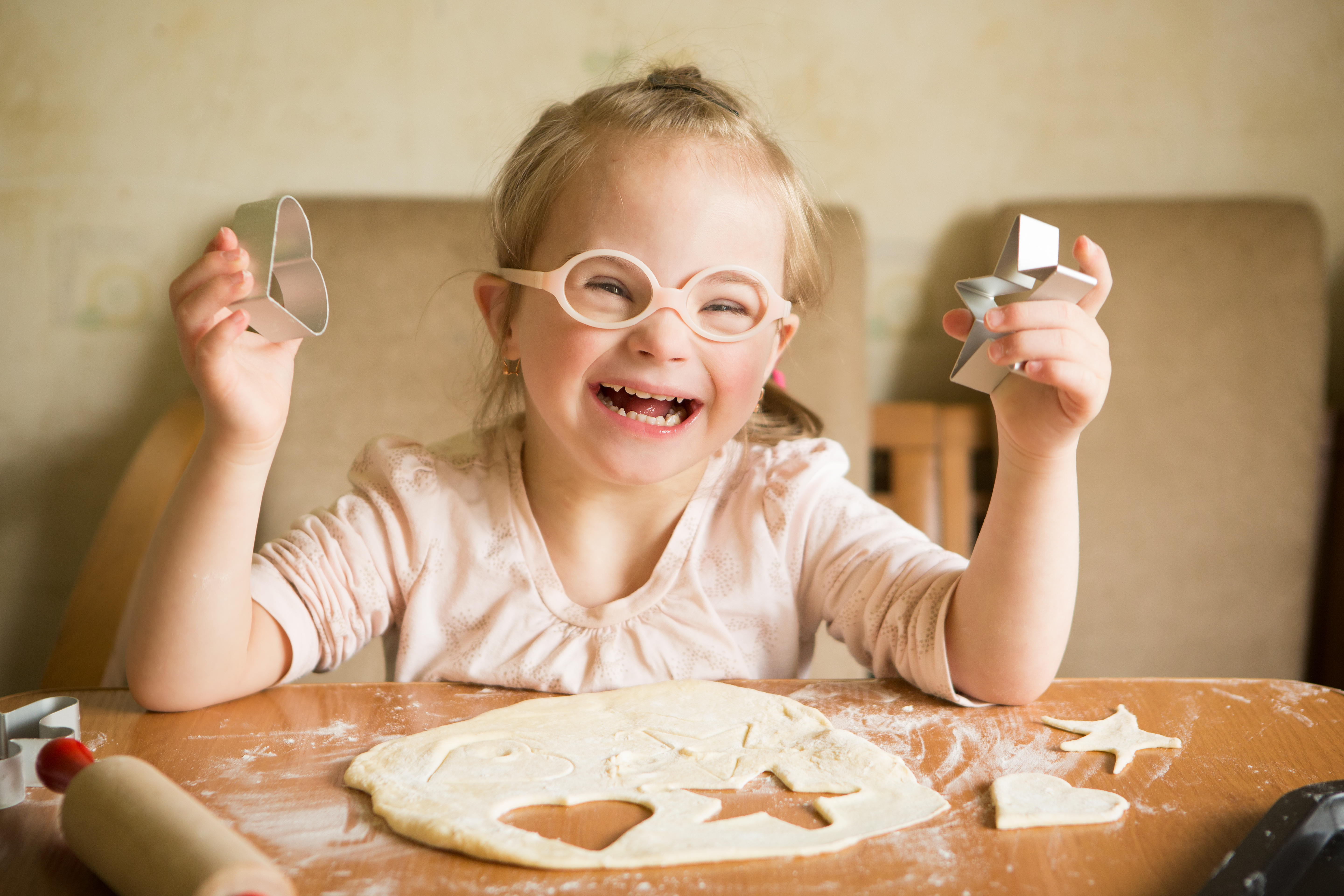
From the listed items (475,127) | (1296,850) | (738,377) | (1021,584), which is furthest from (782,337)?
(475,127)

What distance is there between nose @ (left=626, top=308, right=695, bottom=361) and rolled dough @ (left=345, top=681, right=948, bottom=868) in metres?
0.28

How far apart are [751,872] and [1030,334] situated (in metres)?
0.39

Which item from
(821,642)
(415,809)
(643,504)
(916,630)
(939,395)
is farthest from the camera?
(939,395)

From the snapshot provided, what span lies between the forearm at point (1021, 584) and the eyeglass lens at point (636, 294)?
266mm

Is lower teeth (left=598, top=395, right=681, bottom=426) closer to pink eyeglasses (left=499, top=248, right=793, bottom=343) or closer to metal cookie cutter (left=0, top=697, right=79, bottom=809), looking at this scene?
pink eyeglasses (left=499, top=248, right=793, bottom=343)

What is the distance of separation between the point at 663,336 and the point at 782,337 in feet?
0.81

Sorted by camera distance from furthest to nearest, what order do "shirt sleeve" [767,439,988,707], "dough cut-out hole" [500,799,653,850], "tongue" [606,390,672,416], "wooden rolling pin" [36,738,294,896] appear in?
1. "tongue" [606,390,672,416]
2. "shirt sleeve" [767,439,988,707]
3. "dough cut-out hole" [500,799,653,850]
4. "wooden rolling pin" [36,738,294,896]

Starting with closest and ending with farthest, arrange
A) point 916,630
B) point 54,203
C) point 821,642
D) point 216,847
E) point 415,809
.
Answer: point 216,847
point 415,809
point 916,630
point 821,642
point 54,203

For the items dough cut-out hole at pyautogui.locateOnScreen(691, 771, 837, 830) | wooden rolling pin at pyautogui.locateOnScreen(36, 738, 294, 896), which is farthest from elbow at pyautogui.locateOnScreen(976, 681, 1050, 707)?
wooden rolling pin at pyautogui.locateOnScreen(36, 738, 294, 896)

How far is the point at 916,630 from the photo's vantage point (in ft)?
2.75

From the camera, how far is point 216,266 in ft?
2.23

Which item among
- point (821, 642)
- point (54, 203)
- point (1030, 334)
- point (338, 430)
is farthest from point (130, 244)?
point (1030, 334)

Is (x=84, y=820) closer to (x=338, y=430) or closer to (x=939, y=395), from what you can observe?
(x=338, y=430)

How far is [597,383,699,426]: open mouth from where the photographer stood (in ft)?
3.04
